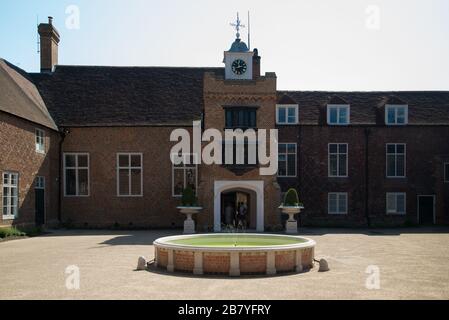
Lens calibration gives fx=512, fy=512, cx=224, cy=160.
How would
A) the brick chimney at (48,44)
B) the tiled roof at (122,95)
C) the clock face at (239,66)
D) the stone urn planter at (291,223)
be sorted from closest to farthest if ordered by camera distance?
1. the stone urn planter at (291,223)
2. the clock face at (239,66)
3. the tiled roof at (122,95)
4. the brick chimney at (48,44)

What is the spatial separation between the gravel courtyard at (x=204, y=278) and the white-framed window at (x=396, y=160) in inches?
520

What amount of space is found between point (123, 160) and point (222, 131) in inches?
280

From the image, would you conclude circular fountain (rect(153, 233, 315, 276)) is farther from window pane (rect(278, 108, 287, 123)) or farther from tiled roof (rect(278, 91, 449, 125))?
tiled roof (rect(278, 91, 449, 125))

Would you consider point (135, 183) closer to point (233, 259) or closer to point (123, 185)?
point (123, 185)

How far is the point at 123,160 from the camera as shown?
1281 inches

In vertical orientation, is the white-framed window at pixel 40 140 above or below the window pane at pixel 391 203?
above

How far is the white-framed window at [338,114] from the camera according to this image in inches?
1404

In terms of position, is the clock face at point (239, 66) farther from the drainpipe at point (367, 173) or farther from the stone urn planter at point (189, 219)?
the drainpipe at point (367, 173)

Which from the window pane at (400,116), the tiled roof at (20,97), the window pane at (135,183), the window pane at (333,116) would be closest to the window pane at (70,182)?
the tiled roof at (20,97)

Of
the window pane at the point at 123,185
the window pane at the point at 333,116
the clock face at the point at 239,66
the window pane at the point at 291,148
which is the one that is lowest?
the window pane at the point at 123,185

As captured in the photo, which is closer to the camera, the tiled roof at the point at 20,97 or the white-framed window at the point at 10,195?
the white-framed window at the point at 10,195

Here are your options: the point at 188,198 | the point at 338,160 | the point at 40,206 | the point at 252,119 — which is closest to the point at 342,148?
the point at 338,160

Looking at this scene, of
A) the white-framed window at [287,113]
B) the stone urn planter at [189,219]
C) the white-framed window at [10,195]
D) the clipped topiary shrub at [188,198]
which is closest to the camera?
the white-framed window at [10,195]
